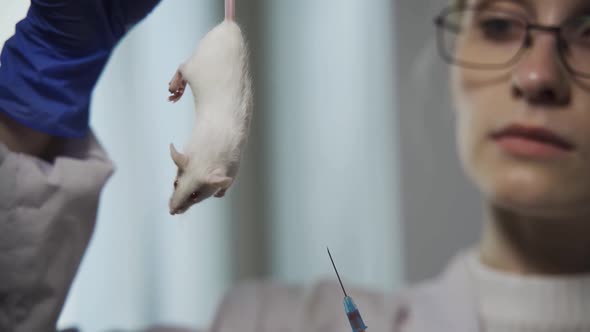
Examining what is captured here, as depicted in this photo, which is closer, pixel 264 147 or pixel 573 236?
pixel 573 236

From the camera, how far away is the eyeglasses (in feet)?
2.35

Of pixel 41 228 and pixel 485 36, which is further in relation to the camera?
pixel 485 36

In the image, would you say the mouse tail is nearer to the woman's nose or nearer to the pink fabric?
the pink fabric

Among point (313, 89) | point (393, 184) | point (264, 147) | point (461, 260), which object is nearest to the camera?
point (461, 260)

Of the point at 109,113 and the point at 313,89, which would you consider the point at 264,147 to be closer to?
the point at 313,89

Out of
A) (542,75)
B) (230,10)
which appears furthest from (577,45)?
(230,10)

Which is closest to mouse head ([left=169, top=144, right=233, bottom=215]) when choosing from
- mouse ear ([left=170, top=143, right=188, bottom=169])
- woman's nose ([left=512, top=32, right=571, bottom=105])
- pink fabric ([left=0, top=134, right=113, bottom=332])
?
mouse ear ([left=170, top=143, right=188, bottom=169])

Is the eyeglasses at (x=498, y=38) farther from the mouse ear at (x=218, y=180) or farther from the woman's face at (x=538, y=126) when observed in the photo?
the mouse ear at (x=218, y=180)

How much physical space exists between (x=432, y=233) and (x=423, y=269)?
7 cm

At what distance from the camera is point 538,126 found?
0.70 meters

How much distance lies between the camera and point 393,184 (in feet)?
4.07

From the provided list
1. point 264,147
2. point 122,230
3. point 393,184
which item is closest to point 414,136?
point 393,184

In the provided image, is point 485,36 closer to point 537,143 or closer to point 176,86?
point 537,143

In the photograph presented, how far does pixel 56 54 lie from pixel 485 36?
0.52 metres
